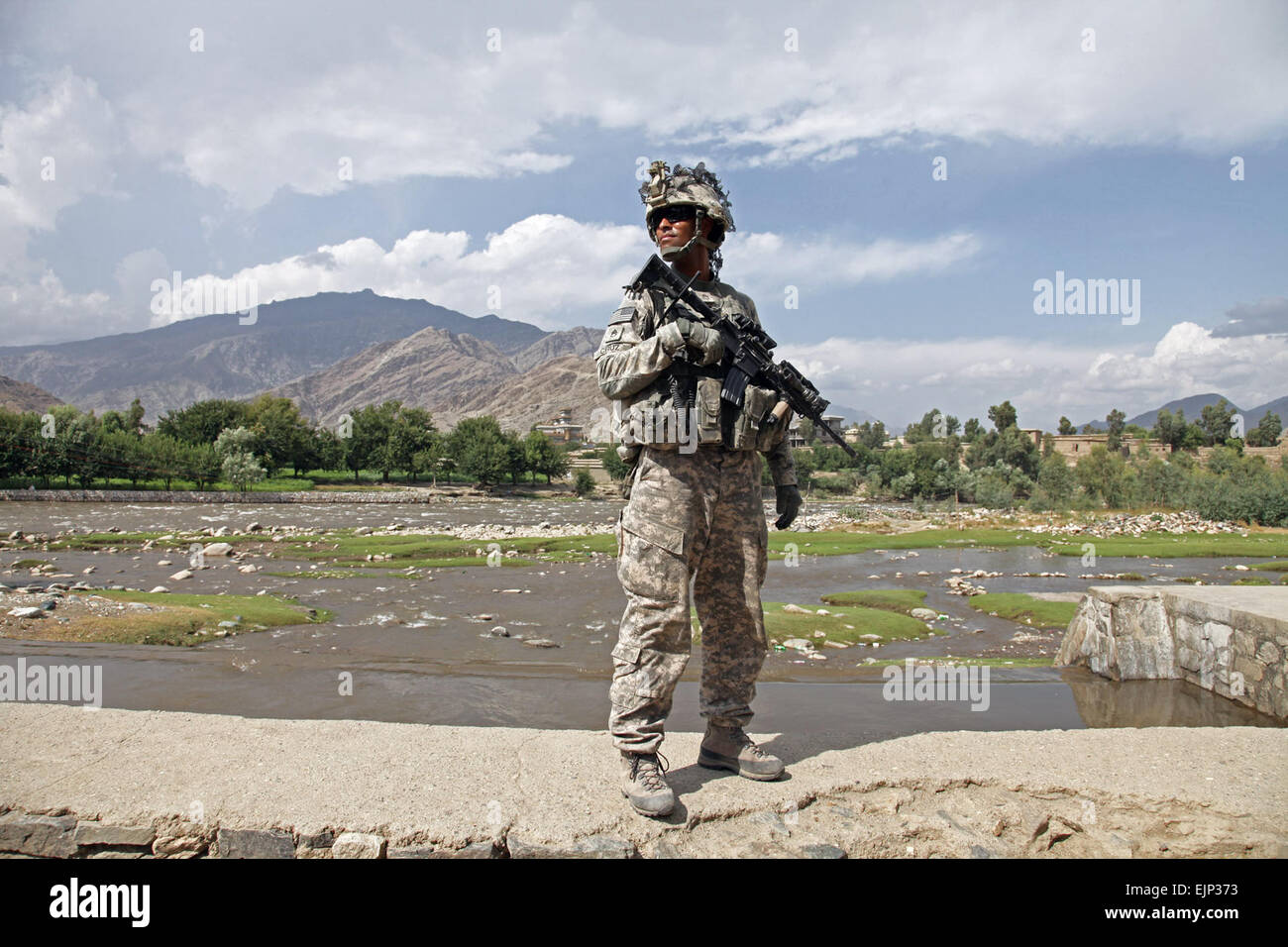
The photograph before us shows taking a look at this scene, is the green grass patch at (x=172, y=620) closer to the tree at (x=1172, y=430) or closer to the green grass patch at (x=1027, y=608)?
the green grass patch at (x=1027, y=608)

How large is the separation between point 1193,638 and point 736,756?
25.8 ft

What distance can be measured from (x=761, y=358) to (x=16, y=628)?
14.0 meters

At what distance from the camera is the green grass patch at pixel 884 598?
17969 millimetres

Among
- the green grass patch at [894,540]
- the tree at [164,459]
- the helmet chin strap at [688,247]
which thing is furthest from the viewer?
the tree at [164,459]

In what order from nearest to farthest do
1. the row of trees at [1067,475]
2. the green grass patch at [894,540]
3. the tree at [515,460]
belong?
the green grass patch at [894,540] → the row of trees at [1067,475] → the tree at [515,460]

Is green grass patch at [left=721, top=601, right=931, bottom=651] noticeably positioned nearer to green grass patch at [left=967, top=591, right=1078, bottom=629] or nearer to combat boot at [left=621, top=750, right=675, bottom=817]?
green grass patch at [left=967, top=591, right=1078, bottom=629]

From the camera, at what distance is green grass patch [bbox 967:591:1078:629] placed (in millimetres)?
15688

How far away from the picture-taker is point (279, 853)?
4098 millimetres

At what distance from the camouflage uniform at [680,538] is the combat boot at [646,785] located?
0.26ft

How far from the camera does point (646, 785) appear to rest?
4.54 m

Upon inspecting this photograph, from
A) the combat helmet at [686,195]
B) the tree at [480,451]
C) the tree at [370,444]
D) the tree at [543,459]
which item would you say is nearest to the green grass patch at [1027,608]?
the combat helmet at [686,195]

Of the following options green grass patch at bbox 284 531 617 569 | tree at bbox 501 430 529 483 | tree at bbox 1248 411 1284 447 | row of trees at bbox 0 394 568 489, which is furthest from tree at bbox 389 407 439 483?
tree at bbox 1248 411 1284 447

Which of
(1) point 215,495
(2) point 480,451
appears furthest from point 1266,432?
(1) point 215,495

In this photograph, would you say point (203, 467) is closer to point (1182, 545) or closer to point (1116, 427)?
point (1182, 545)
